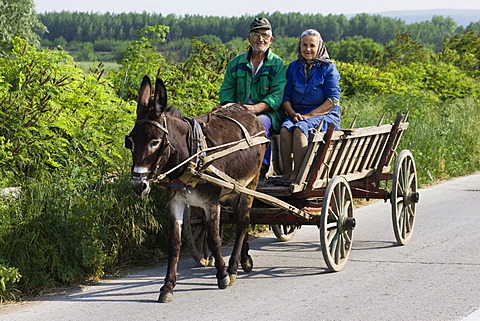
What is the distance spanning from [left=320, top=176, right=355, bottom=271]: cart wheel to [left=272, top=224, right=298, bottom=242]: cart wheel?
1.25 meters

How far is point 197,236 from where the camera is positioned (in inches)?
340

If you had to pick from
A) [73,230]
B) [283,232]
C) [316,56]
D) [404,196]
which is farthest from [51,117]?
[404,196]

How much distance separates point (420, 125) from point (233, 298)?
991 centimetres

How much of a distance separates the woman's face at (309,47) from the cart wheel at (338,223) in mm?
1446

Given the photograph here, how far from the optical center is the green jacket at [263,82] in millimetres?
8672

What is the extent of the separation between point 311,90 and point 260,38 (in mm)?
796

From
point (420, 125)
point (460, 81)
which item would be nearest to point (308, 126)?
point (420, 125)

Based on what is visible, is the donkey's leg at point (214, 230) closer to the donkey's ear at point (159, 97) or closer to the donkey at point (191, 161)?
the donkey at point (191, 161)

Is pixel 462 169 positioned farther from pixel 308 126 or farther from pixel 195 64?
pixel 308 126

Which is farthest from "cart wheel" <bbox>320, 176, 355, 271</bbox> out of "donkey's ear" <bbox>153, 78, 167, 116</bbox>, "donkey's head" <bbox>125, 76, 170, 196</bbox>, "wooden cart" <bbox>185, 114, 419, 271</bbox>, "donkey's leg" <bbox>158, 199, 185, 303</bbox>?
"donkey's ear" <bbox>153, 78, 167, 116</bbox>

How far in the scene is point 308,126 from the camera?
8352mm

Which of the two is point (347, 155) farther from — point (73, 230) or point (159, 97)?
point (73, 230)

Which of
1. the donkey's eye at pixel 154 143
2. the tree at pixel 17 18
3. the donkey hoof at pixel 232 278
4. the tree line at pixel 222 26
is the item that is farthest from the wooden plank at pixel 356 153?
the tree at pixel 17 18

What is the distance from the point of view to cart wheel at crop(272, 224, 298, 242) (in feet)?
31.3
